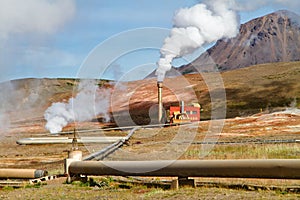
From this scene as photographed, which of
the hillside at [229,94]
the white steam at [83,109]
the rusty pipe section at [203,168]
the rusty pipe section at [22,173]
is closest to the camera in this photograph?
the rusty pipe section at [203,168]

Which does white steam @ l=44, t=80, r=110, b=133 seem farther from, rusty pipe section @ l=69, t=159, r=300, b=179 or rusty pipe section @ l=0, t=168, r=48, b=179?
rusty pipe section @ l=69, t=159, r=300, b=179

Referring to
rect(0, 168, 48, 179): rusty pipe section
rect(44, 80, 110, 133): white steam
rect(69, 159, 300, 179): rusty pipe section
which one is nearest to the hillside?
rect(44, 80, 110, 133): white steam

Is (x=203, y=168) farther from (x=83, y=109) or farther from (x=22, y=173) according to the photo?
(x=83, y=109)

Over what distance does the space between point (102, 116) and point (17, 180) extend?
69942mm

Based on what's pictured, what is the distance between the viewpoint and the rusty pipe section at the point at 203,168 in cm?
1222

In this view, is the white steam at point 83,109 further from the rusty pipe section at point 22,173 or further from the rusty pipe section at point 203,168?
the rusty pipe section at point 203,168

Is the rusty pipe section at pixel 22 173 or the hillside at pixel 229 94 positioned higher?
the hillside at pixel 229 94

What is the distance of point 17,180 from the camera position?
57.1ft

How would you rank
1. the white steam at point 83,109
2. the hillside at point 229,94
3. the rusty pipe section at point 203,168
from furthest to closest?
the hillside at point 229,94, the white steam at point 83,109, the rusty pipe section at point 203,168

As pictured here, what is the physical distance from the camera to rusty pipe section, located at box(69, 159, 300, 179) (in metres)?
12.2

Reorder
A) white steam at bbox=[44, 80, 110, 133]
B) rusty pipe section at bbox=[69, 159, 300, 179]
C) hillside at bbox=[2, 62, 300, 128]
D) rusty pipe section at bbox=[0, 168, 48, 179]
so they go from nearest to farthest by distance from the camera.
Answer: rusty pipe section at bbox=[69, 159, 300, 179] → rusty pipe section at bbox=[0, 168, 48, 179] → white steam at bbox=[44, 80, 110, 133] → hillside at bbox=[2, 62, 300, 128]

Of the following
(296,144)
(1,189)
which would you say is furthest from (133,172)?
(296,144)

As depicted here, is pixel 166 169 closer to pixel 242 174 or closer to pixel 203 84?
pixel 242 174

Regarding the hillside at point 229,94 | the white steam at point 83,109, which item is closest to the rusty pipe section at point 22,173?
the white steam at point 83,109
